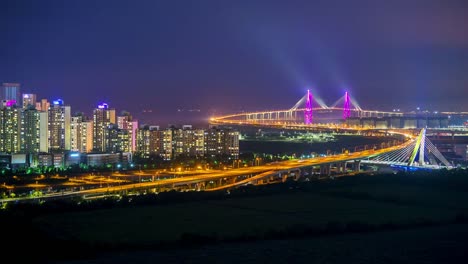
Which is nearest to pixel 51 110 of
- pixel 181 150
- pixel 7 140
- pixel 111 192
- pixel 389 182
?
pixel 7 140

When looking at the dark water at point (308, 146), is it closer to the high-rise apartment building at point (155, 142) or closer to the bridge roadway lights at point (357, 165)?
the high-rise apartment building at point (155, 142)

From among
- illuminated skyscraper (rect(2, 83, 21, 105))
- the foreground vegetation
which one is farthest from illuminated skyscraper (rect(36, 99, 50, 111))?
the foreground vegetation

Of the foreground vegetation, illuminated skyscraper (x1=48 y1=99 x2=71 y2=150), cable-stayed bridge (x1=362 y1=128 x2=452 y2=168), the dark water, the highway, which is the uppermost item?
illuminated skyscraper (x1=48 y1=99 x2=71 y2=150)

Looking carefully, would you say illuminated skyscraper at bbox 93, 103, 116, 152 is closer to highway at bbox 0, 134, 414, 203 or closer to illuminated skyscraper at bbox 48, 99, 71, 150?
illuminated skyscraper at bbox 48, 99, 71, 150

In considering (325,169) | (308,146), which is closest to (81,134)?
(325,169)

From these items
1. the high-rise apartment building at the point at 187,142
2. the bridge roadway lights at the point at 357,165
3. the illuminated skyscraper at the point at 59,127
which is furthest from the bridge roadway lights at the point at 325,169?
the illuminated skyscraper at the point at 59,127

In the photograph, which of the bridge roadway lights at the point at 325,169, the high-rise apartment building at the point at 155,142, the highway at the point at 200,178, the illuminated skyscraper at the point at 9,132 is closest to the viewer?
the highway at the point at 200,178

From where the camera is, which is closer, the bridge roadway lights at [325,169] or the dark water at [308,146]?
the bridge roadway lights at [325,169]

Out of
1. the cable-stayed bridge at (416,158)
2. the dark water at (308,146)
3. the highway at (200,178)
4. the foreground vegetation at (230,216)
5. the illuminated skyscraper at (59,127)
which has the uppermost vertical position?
the illuminated skyscraper at (59,127)
